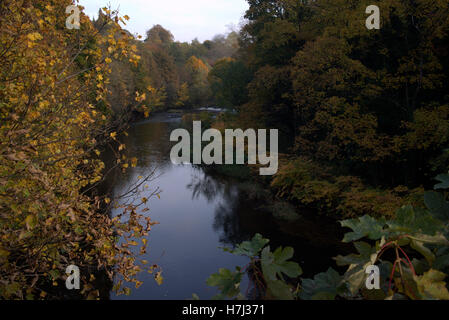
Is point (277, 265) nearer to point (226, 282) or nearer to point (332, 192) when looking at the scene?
point (226, 282)

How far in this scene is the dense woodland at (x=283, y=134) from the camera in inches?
51.4

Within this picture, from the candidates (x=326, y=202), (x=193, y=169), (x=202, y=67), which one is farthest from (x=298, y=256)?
(x=202, y=67)

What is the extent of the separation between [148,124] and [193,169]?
56.7 feet

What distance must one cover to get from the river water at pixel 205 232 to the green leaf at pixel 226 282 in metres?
5.03
